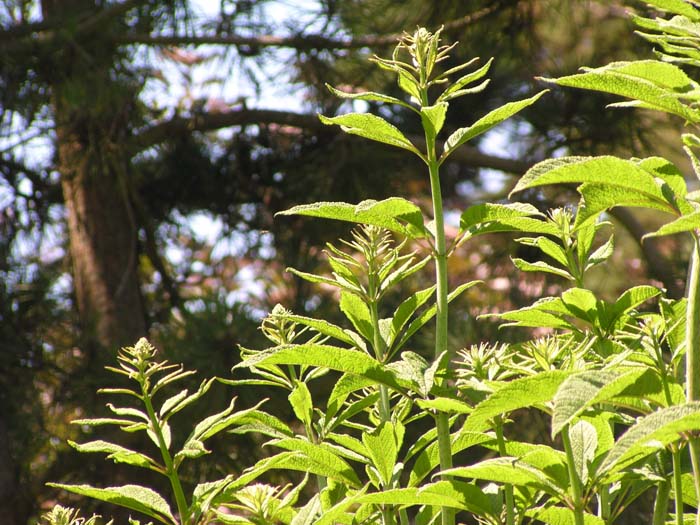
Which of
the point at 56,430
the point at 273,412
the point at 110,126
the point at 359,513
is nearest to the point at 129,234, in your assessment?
the point at 110,126

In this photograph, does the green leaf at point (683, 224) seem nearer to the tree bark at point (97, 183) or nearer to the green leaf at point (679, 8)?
the green leaf at point (679, 8)

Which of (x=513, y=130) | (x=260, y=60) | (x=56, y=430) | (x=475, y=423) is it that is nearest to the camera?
(x=475, y=423)

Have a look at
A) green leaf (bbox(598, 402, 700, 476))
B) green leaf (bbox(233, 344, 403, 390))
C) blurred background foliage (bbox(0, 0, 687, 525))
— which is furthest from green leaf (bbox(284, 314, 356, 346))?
blurred background foliage (bbox(0, 0, 687, 525))

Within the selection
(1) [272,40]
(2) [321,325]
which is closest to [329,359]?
(2) [321,325]

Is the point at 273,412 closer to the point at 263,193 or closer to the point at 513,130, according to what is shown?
the point at 263,193

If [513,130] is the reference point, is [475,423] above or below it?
below

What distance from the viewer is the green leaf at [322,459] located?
454 millimetres

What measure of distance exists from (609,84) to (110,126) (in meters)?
2.05

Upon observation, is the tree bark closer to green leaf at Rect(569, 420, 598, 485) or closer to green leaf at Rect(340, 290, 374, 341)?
green leaf at Rect(340, 290, 374, 341)

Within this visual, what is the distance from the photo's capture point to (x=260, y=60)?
2.43 m

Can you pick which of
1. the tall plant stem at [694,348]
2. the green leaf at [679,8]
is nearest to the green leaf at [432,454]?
the tall plant stem at [694,348]

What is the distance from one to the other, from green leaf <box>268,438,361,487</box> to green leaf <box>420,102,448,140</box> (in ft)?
0.56

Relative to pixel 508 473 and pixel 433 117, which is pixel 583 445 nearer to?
pixel 508 473

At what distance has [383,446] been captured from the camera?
453mm
